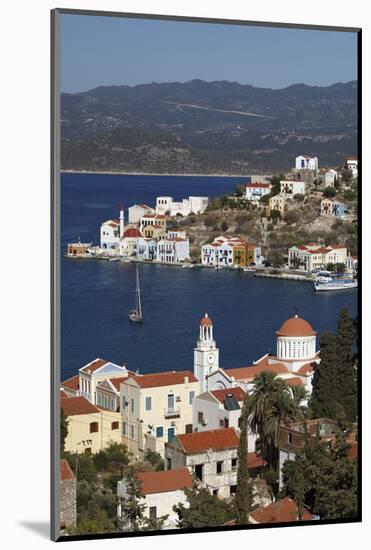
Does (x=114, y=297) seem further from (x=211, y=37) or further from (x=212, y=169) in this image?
(x=211, y=37)

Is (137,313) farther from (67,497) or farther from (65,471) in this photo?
(67,497)

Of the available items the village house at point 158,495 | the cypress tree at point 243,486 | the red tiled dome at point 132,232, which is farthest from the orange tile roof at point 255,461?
the red tiled dome at point 132,232

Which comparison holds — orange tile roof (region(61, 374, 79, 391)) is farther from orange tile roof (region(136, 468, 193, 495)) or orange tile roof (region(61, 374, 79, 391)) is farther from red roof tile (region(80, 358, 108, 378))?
orange tile roof (region(136, 468, 193, 495))

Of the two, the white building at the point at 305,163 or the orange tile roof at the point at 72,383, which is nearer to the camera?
the orange tile roof at the point at 72,383

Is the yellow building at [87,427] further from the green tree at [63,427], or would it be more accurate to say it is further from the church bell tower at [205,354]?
the church bell tower at [205,354]

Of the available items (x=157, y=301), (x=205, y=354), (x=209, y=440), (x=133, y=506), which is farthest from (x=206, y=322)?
(x=133, y=506)

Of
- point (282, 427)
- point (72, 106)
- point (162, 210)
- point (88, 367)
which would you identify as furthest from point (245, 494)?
point (72, 106)
